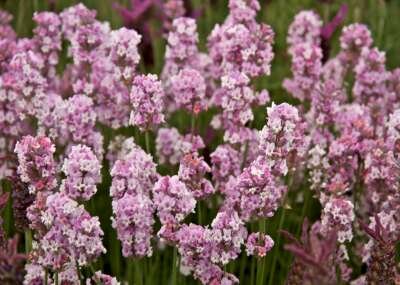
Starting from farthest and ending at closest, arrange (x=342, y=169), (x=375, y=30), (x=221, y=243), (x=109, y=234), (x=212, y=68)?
(x=375, y=30) → (x=212, y=68) → (x=109, y=234) → (x=342, y=169) → (x=221, y=243)

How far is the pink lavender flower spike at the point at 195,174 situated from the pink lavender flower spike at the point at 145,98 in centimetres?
23

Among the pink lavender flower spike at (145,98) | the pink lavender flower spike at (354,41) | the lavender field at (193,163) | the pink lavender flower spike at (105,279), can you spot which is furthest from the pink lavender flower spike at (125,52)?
the pink lavender flower spike at (354,41)

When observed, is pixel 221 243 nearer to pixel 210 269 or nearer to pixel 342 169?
pixel 210 269

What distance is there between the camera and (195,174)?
3.03m

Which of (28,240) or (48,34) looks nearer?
(28,240)

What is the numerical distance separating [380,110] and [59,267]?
198 centimetres

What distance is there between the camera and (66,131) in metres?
3.61

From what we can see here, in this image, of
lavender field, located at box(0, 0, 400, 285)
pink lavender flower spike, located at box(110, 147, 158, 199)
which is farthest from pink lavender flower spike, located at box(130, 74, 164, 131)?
pink lavender flower spike, located at box(110, 147, 158, 199)

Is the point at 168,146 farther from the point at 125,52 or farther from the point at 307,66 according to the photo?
the point at 307,66

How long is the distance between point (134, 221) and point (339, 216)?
712mm

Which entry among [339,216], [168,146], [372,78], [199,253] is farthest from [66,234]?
[372,78]

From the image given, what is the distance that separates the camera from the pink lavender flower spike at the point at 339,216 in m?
2.89

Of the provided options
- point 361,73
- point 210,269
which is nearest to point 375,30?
point 361,73

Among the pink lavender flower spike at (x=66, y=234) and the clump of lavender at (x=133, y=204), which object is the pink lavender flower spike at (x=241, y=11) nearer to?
the clump of lavender at (x=133, y=204)
